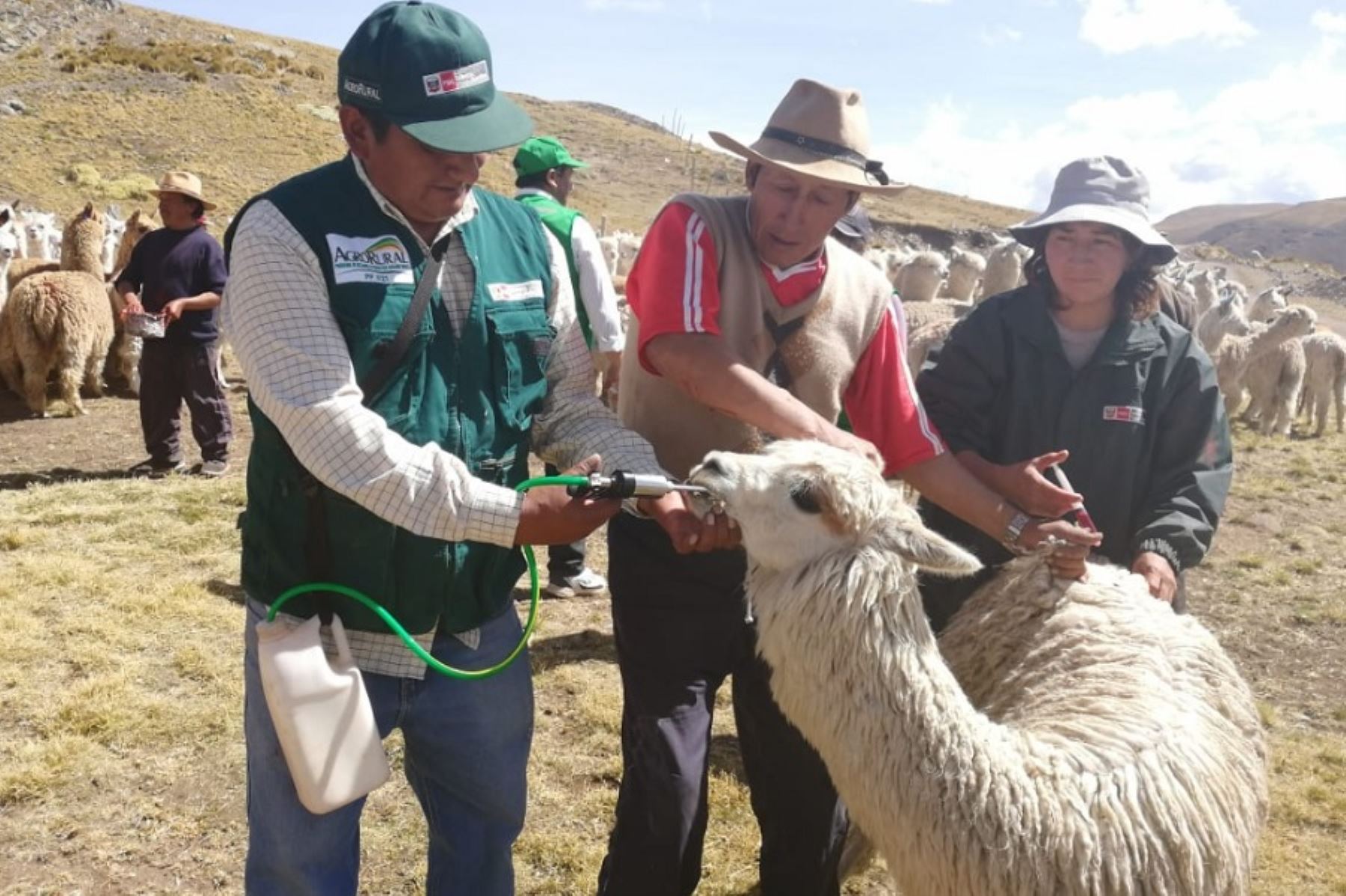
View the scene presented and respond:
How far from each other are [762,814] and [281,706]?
1.48m

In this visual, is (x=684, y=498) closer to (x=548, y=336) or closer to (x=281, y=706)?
(x=548, y=336)

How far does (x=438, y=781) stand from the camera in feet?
6.96

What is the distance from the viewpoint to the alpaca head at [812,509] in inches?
Result: 80.7

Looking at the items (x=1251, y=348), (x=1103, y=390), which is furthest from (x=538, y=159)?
(x=1251, y=348)

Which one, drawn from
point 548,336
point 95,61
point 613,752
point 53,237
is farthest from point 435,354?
point 95,61

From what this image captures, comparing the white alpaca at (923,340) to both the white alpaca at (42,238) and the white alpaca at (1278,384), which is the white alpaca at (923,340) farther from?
the white alpaca at (42,238)

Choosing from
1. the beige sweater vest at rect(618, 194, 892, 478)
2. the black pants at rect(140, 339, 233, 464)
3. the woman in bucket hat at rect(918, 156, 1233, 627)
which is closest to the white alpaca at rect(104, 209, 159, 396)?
the black pants at rect(140, 339, 233, 464)

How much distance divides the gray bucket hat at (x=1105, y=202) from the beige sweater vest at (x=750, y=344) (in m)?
0.79

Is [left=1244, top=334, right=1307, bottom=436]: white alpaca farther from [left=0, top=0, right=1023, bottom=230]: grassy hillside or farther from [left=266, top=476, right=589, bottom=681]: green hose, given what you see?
[left=0, top=0, right=1023, bottom=230]: grassy hillside

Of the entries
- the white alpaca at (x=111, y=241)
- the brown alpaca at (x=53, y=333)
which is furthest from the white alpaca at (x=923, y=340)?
the white alpaca at (x=111, y=241)

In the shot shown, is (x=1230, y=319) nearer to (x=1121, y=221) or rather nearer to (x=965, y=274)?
(x=965, y=274)

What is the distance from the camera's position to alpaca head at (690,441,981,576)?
2.05 meters

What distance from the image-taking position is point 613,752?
4.23 meters

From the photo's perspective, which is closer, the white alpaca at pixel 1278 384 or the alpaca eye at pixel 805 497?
the alpaca eye at pixel 805 497
